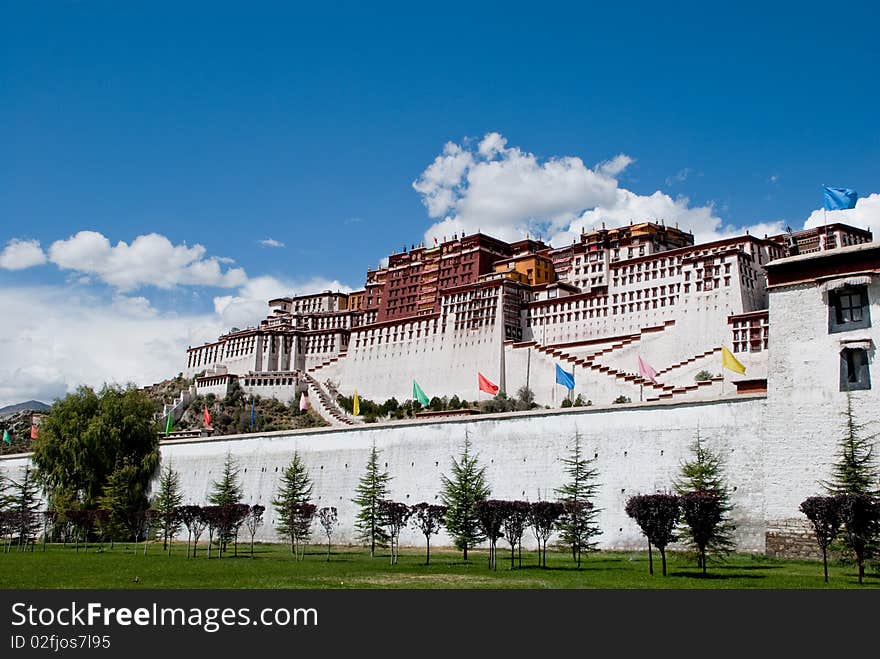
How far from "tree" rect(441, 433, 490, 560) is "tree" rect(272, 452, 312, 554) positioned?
7599mm

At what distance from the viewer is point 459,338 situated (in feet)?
266

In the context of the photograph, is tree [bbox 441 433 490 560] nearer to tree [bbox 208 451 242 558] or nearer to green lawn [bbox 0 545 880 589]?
green lawn [bbox 0 545 880 589]

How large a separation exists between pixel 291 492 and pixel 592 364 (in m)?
33.6

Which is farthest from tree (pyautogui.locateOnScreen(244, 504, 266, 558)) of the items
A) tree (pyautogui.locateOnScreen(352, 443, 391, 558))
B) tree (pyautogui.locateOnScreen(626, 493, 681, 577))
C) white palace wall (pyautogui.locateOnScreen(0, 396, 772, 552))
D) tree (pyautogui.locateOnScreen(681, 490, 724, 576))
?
tree (pyautogui.locateOnScreen(681, 490, 724, 576))

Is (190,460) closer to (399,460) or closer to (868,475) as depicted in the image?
(399,460)

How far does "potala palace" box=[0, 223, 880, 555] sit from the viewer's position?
2525 cm

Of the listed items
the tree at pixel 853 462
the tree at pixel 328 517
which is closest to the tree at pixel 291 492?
the tree at pixel 328 517

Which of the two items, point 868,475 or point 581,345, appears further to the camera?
point 581,345
